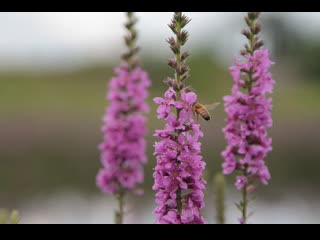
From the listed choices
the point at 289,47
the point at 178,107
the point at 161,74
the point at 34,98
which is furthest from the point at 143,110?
the point at 289,47

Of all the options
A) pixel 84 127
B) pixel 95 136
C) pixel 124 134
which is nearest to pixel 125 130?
pixel 124 134

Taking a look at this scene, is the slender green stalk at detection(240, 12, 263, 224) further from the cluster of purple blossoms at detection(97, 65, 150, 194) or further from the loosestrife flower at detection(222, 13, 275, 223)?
the cluster of purple blossoms at detection(97, 65, 150, 194)

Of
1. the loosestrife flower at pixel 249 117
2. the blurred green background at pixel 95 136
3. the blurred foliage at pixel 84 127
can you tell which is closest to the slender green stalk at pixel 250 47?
the loosestrife flower at pixel 249 117

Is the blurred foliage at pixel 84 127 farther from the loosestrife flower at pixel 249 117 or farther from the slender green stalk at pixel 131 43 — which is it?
the loosestrife flower at pixel 249 117

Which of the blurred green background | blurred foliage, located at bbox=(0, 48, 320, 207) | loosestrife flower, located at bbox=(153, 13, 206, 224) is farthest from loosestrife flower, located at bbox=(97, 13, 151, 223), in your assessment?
blurred foliage, located at bbox=(0, 48, 320, 207)
